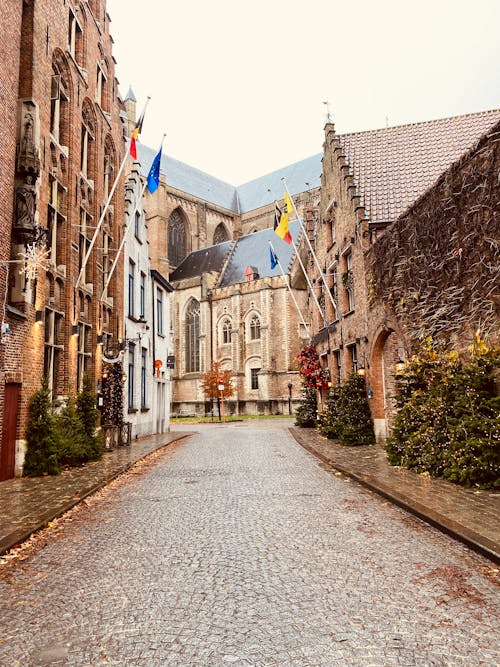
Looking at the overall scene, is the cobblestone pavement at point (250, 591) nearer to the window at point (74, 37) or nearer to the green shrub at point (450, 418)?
the green shrub at point (450, 418)

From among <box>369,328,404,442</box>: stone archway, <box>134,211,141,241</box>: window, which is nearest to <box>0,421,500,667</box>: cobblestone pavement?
<box>369,328,404,442</box>: stone archway

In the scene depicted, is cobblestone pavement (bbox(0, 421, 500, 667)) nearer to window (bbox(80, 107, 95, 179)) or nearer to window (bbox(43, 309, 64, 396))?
window (bbox(43, 309, 64, 396))

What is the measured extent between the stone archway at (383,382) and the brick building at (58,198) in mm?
7710

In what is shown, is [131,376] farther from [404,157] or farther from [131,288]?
[404,157]

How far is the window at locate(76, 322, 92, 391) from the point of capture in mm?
14297

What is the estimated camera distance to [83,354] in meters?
14.6

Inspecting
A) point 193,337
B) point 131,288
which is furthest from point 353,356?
point 193,337

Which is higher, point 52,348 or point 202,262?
point 202,262

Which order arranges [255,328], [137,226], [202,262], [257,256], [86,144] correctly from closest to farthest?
[86,144]
[137,226]
[255,328]
[257,256]
[202,262]

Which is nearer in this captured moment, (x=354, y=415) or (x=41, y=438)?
(x=41, y=438)

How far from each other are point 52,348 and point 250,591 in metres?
9.44

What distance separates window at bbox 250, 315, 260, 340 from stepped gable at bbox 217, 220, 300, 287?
3.60m

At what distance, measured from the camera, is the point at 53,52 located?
41.8 feet

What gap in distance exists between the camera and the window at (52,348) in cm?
1190
